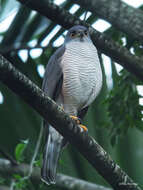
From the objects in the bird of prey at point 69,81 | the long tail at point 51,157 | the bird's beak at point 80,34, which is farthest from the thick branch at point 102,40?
the long tail at point 51,157

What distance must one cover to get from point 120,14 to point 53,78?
0.82 meters

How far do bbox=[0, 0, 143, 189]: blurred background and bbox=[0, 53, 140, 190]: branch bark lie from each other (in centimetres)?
64

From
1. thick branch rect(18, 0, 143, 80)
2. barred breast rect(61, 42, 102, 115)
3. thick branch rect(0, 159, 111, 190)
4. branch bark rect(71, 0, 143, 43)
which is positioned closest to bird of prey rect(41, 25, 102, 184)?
barred breast rect(61, 42, 102, 115)

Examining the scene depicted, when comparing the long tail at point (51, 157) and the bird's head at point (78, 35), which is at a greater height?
the bird's head at point (78, 35)

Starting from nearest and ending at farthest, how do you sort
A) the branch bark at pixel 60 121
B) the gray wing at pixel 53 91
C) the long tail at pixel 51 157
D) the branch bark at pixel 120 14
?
the branch bark at pixel 60 121, the branch bark at pixel 120 14, the long tail at pixel 51 157, the gray wing at pixel 53 91

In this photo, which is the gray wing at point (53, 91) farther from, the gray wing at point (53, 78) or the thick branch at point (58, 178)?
the thick branch at point (58, 178)

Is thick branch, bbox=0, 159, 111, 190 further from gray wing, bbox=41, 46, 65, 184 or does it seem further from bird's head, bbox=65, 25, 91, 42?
bird's head, bbox=65, 25, 91, 42

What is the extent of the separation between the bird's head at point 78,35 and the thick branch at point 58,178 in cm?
122

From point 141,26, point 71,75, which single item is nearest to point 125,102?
point 71,75

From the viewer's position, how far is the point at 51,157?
3326 mm

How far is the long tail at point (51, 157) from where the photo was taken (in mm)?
3127

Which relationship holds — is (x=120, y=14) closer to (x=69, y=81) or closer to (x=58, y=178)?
(x=69, y=81)

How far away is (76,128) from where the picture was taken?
246cm

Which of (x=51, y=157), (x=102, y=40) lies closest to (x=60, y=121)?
(x=102, y=40)
